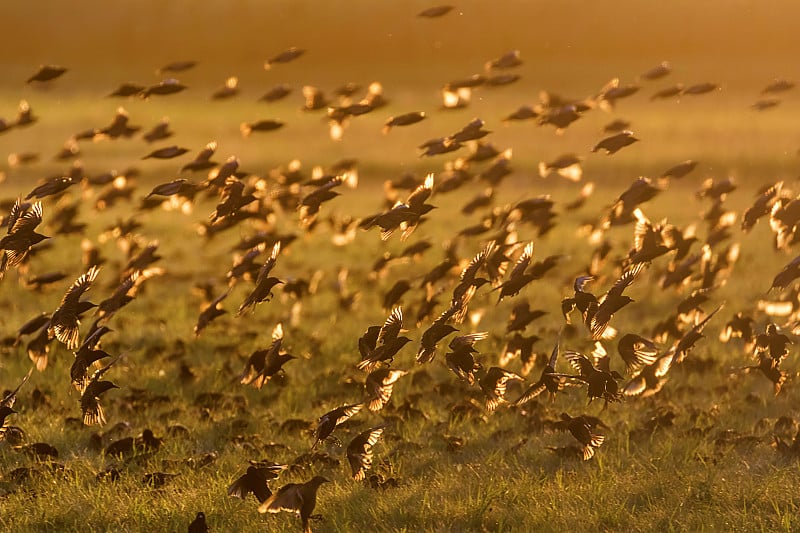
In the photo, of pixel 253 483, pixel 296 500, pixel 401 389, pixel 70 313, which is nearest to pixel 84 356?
pixel 70 313

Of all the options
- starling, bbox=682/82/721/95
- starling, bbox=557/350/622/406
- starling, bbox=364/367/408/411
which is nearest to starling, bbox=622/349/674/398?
starling, bbox=557/350/622/406

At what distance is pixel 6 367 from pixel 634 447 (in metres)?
5.57

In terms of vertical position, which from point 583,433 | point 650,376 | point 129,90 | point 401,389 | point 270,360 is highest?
point 129,90

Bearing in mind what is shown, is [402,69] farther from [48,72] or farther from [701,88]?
[48,72]

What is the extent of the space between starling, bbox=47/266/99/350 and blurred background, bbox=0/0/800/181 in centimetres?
2050

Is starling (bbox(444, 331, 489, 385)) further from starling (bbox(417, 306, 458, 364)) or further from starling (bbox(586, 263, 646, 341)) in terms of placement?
starling (bbox(586, 263, 646, 341))

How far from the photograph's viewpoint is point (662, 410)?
7.82 m

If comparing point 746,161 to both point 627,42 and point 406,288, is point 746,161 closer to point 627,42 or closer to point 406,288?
point 406,288

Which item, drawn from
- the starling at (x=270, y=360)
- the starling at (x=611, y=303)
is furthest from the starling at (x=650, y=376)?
the starling at (x=270, y=360)

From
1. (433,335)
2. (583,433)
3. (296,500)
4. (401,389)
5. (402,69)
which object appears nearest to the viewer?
(296,500)

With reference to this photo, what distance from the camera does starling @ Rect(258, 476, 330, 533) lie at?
5246 mm

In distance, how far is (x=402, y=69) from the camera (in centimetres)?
5550

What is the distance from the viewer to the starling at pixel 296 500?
17.2ft

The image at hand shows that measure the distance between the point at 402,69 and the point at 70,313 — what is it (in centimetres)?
5071
